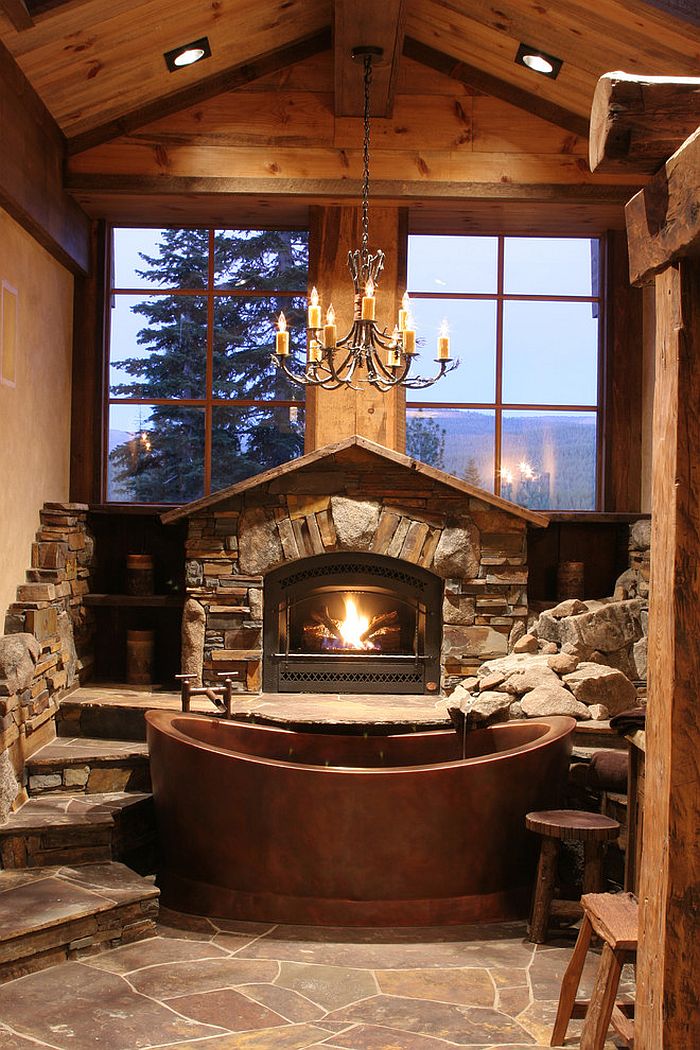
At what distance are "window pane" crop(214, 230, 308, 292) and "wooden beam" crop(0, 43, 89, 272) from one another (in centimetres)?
87

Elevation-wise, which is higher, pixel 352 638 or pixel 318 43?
pixel 318 43

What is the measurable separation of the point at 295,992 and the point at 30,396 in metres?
3.54

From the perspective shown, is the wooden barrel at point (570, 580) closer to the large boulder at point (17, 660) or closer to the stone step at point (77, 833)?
the stone step at point (77, 833)

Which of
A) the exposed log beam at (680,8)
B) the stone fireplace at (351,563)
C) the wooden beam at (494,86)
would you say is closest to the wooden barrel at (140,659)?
the stone fireplace at (351,563)

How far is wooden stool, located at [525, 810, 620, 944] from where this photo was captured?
4133 mm

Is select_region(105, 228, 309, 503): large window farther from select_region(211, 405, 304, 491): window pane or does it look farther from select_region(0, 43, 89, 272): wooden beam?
select_region(0, 43, 89, 272): wooden beam

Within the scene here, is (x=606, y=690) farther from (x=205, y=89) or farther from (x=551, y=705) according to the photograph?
(x=205, y=89)

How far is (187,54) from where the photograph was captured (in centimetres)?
596

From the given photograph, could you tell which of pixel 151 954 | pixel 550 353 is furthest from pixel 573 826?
pixel 550 353

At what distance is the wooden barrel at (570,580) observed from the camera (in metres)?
6.60

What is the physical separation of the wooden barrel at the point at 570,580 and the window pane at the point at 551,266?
71.2 inches

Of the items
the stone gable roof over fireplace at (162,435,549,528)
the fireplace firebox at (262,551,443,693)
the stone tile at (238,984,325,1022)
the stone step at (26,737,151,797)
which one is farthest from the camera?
the fireplace firebox at (262,551,443,693)

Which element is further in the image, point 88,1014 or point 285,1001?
point 285,1001

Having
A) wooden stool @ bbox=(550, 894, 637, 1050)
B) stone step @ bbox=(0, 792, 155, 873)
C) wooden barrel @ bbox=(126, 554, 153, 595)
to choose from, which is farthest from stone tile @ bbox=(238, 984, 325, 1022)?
wooden barrel @ bbox=(126, 554, 153, 595)
